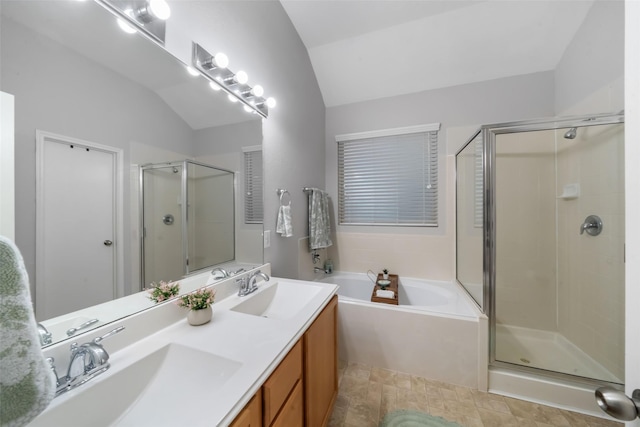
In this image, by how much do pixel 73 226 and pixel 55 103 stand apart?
0.37 metres

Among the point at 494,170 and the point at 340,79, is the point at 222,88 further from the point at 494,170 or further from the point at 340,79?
the point at 494,170

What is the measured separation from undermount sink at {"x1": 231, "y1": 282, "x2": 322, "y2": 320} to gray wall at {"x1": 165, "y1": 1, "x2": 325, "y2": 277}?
33cm

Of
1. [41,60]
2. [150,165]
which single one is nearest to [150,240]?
[150,165]

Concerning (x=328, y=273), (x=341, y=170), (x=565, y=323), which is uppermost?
(x=341, y=170)

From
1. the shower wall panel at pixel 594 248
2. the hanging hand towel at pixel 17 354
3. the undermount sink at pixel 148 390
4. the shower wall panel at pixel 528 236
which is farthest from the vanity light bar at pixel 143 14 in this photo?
the shower wall panel at pixel 594 248

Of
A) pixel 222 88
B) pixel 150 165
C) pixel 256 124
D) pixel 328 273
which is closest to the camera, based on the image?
pixel 150 165

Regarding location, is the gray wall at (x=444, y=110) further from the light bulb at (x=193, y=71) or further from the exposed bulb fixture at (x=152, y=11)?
the exposed bulb fixture at (x=152, y=11)

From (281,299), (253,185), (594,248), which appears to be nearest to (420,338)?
(281,299)

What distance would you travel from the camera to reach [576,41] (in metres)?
1.86

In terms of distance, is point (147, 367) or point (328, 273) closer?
point (147, 367)

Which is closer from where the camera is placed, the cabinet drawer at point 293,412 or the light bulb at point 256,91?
the cabinet drawer at point 293,412

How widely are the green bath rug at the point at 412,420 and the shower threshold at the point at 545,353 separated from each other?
2.25ft

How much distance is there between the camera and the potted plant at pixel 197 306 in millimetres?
922

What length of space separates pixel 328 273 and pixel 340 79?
2.32 meters
